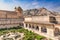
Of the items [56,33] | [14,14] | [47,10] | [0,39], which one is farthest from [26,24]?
[47,10]

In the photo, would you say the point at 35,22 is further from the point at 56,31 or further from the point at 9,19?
the point at 9,19

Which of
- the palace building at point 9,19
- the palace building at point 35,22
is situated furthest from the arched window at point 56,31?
the palace building at point 9,19

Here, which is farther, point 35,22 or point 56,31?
point 35,22

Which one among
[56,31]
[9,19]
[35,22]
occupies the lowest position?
[56,31]

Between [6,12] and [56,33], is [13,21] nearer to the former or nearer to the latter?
[6,12]

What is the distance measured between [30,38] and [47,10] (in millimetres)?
21117

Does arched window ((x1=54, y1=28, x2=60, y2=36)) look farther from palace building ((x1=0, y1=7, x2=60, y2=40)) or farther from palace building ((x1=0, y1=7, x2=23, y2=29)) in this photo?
Result: palace building ((x1=0, y1=7, x2=23, y2=29))

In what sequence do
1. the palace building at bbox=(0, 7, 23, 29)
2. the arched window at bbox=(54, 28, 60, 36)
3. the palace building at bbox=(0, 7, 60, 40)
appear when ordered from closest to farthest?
1. the arched window at bbox=(54, 28, 60, 36)
2. the palace building at bbox=(0, 7, 60, 40)
3. the palace building at bbox=(0, 7, 23, 29)

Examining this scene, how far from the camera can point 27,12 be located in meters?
43.2

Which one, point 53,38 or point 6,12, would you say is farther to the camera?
point 6,12

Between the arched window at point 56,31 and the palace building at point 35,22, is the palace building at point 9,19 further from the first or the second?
the arched window at point 56,31

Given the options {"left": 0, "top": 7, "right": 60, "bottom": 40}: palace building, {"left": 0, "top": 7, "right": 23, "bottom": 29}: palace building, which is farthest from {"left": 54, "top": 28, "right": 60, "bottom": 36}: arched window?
{"left": 0, "top": 7, "right": 23, "bottom": 29}: palace building

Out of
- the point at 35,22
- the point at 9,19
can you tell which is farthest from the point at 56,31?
the point at 9,19

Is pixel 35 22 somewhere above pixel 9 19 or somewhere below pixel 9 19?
below
